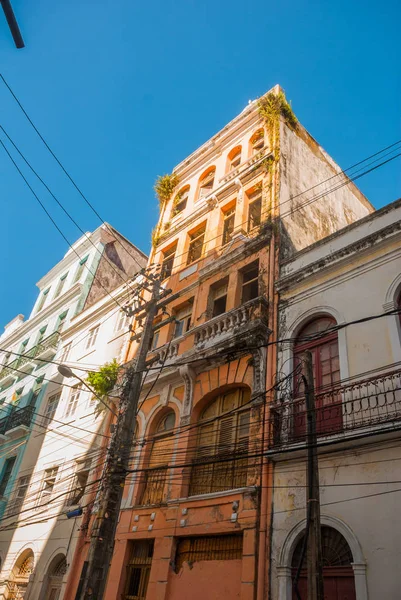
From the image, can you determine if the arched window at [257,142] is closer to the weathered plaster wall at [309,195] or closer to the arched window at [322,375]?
the weathered plaster wall at [309,195]

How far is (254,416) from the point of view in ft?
39.0

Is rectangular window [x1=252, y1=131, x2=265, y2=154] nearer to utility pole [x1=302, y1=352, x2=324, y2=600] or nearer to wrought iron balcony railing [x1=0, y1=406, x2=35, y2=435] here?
utility pole [x1=302, y1=352, x2=324, y2=600]

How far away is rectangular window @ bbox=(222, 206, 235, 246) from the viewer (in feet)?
59.3

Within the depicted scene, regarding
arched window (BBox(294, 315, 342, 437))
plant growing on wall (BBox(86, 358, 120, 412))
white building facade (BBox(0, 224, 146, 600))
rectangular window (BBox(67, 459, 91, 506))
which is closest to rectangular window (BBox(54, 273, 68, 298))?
white building facade (BBox(0, 224, 146, 600))

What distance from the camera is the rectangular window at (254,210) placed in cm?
1740

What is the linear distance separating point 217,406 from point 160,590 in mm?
4895

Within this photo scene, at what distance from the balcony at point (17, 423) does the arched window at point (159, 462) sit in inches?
403

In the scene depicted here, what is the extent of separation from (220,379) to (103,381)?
21.1 ft

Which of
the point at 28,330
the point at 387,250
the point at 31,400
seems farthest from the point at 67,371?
the point at 28,330

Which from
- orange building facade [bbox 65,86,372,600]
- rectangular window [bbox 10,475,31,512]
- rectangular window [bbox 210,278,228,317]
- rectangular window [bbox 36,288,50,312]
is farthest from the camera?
rectangular window [bbox 36,288,50,312]

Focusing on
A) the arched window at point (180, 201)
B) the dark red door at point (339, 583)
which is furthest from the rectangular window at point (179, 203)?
the dark red door at point (339, 583)

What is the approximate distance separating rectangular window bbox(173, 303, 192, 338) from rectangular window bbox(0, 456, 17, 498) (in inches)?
459

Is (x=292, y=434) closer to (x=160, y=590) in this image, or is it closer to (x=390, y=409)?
(x=390, y=409)

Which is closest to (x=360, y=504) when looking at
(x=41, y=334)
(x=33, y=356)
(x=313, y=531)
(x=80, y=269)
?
(x=313, y=531)
